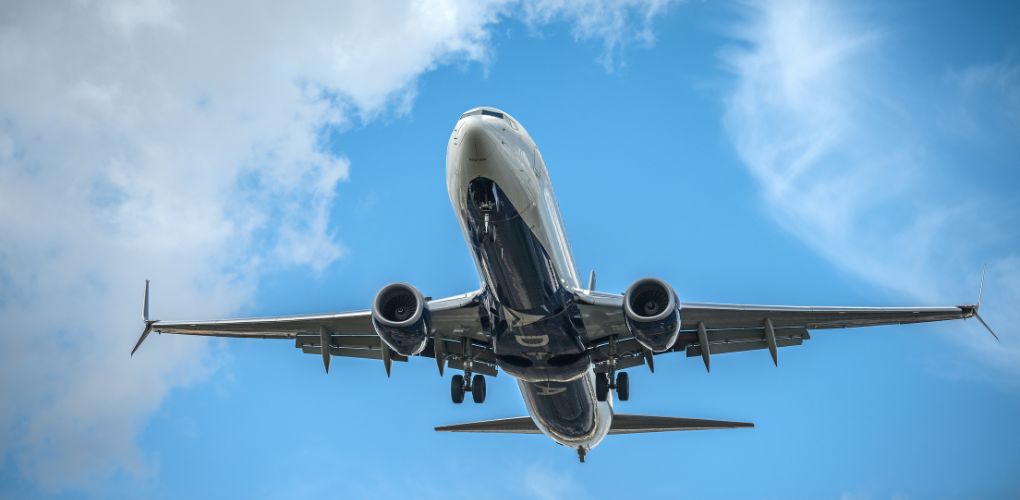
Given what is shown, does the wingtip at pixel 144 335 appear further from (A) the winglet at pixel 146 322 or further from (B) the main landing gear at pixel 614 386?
(B) the main landing gear at pixel 614 386

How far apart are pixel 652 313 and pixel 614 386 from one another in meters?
3.98

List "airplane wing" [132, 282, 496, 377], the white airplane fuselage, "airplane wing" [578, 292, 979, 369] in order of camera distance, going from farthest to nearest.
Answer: "airplane wing" [132, 282, 496, 377] → "airplane wing" [578, 292, 979, 369] → the white airplane fuselage

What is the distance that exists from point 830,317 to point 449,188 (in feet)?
34.6

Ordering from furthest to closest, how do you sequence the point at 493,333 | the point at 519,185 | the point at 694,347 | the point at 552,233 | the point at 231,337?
the point at 231,337
the point at 694,347
the point at 493,333
the point at 552,233
the point at 519,185

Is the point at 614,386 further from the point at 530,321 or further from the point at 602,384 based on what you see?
the point at 530,321

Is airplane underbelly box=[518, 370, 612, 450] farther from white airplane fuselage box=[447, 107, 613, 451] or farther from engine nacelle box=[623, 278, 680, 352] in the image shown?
engine nacelle box=[623, 278, 680, 352]

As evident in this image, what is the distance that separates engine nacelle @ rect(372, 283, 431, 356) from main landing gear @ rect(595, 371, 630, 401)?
559cm

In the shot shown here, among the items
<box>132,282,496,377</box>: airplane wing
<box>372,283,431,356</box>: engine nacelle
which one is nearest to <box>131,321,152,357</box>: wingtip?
<box>132,282,496,377</box>: airplane wing

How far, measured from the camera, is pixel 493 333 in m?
25.0

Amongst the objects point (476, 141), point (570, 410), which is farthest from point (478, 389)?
point (476, 141)

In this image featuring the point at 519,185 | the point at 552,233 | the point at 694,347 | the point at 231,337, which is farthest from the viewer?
the point at 231,337

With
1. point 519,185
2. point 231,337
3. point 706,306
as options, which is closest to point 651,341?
point 706,306

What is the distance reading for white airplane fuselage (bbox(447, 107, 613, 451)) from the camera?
2131 centimetres

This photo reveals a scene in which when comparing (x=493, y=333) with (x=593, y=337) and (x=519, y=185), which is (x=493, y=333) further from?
(x=519, y=185)
